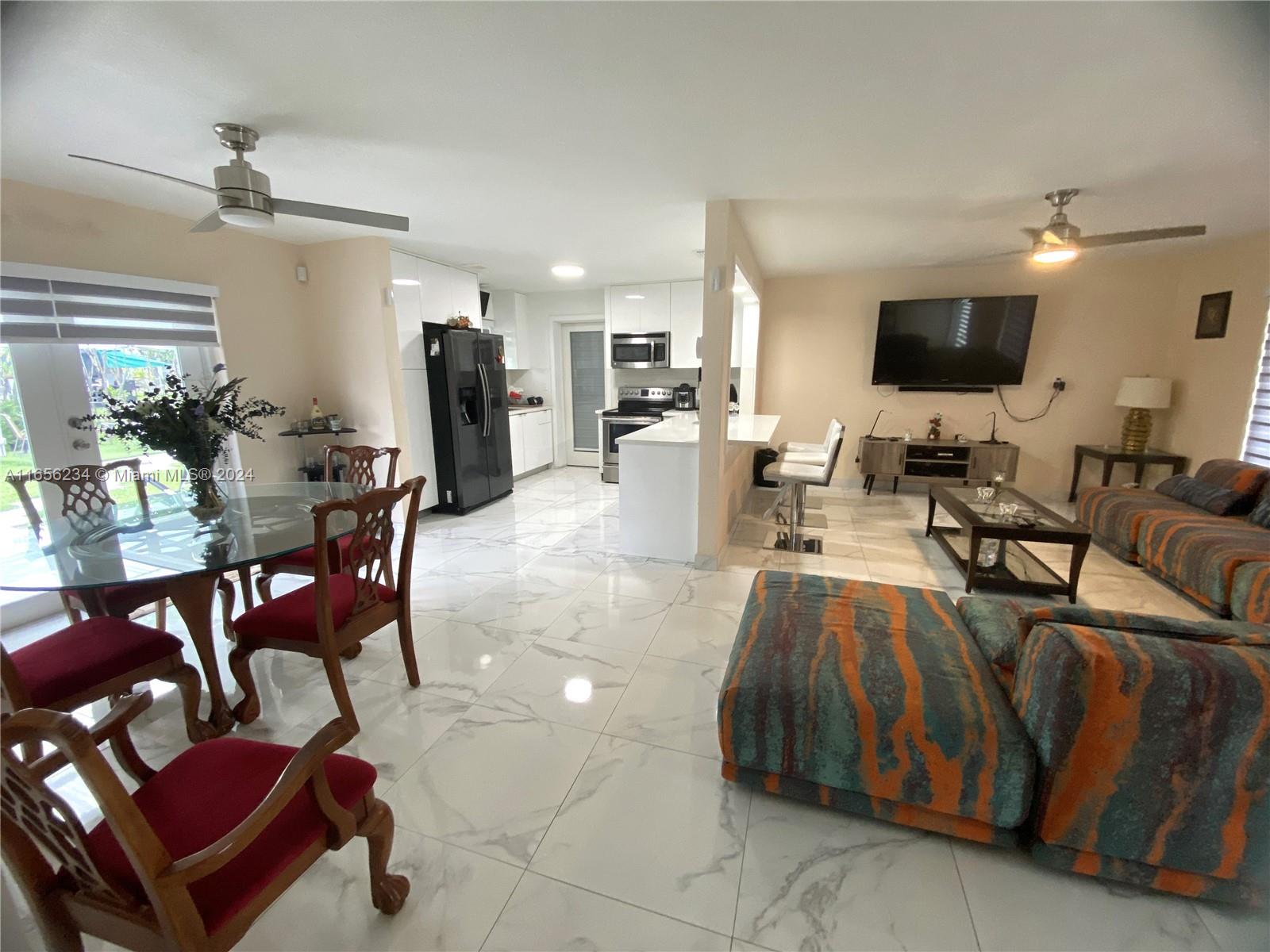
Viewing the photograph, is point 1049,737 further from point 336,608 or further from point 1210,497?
point 1210,497

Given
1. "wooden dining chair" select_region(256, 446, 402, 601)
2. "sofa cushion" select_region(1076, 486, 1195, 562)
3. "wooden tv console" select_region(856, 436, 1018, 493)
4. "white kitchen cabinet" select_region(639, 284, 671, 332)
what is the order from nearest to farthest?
"wooden dining chair" select_region(256, 446, 402, 601) → "sofa cushion" select_region(1076, 486, 1195, 562) → "wooden tv console" select_region(856, 436, 1018, 493) → "white kitchen cabinet" select_region(639, 284, 671, 332)

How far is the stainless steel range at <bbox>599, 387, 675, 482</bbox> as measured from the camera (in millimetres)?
5898

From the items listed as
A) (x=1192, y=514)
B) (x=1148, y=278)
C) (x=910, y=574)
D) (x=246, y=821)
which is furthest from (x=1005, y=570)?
(x=246, y=821)

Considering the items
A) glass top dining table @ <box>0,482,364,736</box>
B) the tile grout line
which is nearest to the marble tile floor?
the tile grout line

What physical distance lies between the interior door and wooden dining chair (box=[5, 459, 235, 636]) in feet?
15.4

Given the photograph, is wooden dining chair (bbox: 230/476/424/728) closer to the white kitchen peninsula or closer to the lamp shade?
the white kitchen peninsula

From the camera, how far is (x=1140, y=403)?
429cm

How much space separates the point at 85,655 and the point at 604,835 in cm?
177

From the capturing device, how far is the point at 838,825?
1.53 meters

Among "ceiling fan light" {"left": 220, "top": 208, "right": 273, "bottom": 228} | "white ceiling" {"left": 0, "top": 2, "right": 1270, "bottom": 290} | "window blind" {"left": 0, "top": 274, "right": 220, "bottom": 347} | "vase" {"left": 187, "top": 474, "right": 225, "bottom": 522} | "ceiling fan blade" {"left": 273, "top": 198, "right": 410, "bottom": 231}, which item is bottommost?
"vase" {"left": 187, "top": 474, "right": 225, "bottom": 522}

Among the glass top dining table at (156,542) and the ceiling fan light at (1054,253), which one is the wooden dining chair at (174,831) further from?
the ceiling fan light at (1054,253)

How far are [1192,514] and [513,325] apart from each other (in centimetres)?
647

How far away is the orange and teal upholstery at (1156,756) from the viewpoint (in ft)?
3.72

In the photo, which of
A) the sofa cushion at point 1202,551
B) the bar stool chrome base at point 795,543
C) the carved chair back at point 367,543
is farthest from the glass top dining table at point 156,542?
the sofa cushion at point 1202,551
